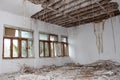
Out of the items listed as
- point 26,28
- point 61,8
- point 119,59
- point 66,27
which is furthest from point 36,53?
point 119,59

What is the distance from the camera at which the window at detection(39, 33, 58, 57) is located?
28.2 feet

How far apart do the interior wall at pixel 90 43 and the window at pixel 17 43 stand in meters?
3.84

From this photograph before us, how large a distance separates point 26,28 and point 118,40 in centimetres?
576

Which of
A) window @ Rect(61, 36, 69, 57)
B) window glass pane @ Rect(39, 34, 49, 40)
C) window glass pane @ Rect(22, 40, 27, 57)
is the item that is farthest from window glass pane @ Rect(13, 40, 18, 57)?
window @ Rect(61, 36, 69, 57)

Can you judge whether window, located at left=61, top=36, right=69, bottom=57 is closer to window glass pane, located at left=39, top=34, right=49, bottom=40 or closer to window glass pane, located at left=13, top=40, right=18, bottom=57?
window glass pane, located at left=39, top=34, right=49, bottom=40

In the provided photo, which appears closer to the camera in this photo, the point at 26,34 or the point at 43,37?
the point at 26,34

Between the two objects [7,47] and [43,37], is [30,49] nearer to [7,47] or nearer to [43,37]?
[43,37]

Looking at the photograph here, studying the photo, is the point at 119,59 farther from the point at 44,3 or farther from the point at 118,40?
the point at 44,3

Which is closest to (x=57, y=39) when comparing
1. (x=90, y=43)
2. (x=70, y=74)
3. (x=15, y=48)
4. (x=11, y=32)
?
(x=90, y=43)

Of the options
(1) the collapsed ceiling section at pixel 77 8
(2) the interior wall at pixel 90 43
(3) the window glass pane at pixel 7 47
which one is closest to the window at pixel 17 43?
(3) the window glass pane at pixel 7 47

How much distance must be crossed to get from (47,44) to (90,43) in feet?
10.4

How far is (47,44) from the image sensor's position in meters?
9.05

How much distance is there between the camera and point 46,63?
338 inches

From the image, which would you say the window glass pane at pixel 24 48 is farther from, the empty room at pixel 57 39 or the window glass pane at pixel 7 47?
the window glass pane at pixel 7 47
